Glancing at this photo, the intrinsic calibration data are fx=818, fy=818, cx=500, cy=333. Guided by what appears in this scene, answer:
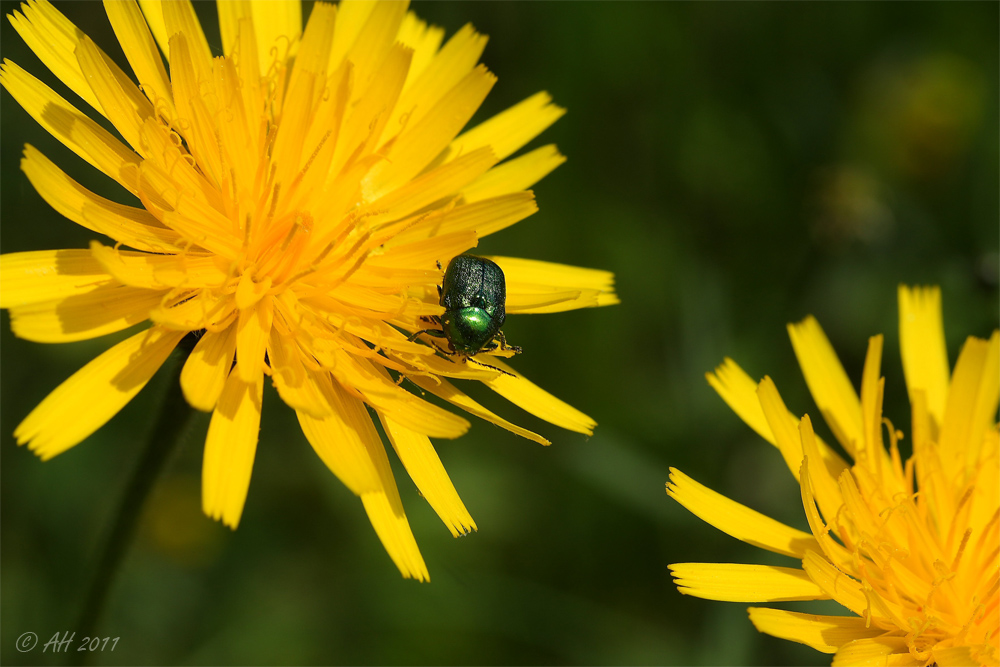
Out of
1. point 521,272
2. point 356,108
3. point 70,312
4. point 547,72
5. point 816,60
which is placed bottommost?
point 70,312

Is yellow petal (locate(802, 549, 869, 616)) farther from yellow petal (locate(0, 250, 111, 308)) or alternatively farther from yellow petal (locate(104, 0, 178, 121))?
yellow petal (locate(104, 0, 178, 121))

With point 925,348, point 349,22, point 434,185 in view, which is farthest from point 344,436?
point 925,348

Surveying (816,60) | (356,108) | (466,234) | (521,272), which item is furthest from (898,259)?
(356,108)

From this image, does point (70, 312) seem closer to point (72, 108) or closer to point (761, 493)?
point (72, 108)

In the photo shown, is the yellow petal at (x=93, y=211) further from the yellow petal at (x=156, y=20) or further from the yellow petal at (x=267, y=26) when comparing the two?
the yellow petal at (x=267, y=26)

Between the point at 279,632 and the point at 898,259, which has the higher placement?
the point at 898,259

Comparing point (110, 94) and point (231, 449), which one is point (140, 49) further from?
point (231, 449)
